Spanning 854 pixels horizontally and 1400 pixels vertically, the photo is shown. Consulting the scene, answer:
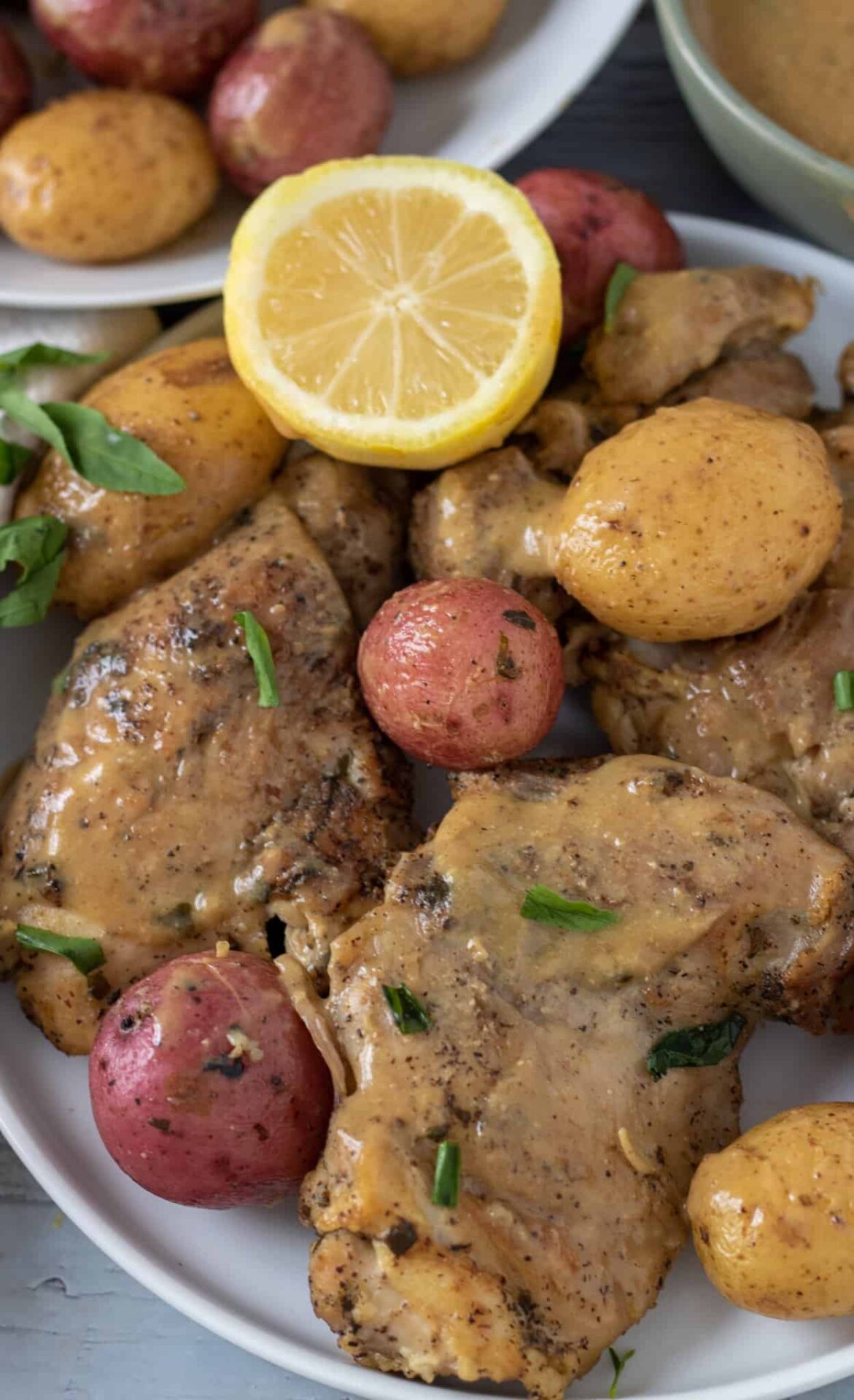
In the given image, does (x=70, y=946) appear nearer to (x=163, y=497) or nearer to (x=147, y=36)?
(x=163, y=497)

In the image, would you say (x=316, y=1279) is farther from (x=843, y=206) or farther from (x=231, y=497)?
(x=843, y=206)

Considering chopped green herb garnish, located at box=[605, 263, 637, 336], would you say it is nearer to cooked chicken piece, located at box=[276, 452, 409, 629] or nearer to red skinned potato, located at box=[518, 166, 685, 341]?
red skinned potato, located at box=[518, 166, 685, 341]

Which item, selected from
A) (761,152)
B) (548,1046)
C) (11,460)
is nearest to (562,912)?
(548,1046)

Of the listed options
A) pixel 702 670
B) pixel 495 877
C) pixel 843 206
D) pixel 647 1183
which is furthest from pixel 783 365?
pixel 647 1183

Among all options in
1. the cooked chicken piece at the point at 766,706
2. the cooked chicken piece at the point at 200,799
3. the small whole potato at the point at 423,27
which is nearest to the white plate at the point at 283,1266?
the cooked chicken piece at the point at 200,799

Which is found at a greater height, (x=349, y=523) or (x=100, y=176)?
(x=100, y=176)

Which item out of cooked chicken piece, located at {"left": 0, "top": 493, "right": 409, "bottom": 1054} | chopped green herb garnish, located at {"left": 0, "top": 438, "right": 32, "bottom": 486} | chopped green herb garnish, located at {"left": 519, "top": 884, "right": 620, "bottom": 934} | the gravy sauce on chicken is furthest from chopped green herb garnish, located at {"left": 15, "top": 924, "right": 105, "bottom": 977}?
the gravy sauce on chicken
